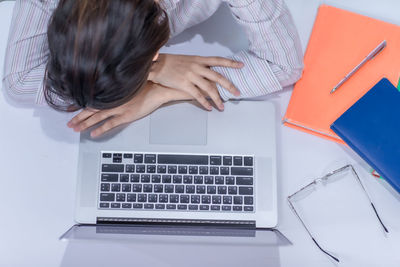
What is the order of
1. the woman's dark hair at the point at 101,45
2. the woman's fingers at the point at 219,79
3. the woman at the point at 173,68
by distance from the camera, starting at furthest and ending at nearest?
the woman's fingers at the point at 219,79, the woman at the point at 173,68, the woman's dark hair at the point at 101,45

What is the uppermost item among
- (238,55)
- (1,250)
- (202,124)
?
(238,55)

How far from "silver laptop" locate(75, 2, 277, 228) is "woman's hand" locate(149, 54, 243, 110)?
0.06m

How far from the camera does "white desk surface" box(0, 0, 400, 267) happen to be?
77 centimetres

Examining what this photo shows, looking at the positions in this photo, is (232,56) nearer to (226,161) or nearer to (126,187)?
(226,161)

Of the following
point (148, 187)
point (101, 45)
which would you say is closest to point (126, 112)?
point (148, 187)

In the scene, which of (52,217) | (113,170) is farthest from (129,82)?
(52,217)

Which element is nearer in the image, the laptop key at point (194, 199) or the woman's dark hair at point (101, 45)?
the woman's dark hair at point (101, 45)

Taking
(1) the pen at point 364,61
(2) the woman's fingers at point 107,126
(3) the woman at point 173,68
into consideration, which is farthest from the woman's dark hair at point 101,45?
(1) the pen at point 364,61

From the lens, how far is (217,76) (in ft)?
2.61

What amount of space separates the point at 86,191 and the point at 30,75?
0.25m

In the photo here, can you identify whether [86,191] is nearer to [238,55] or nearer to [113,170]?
[113,170]

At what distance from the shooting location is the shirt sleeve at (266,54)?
0.74 meters

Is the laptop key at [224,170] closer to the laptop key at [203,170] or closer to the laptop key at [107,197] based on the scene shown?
the laptop key at [203,170]

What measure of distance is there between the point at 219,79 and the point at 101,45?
0.99ft
